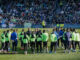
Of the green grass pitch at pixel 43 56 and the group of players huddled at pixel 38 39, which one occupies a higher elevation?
the group of players huddled at pixel 38 39

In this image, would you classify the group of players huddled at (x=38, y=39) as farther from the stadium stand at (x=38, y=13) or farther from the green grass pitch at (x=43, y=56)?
the stadium stand at (x=38, y=13)

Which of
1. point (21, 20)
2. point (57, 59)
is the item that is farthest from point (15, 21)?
point (57, 59)

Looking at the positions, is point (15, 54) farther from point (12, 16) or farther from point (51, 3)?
point (51, 3)

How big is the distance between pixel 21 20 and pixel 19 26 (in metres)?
2.05

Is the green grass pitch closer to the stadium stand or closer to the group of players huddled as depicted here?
the group of players huddled

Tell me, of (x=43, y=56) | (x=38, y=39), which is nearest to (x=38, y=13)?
(x=38, y=39)

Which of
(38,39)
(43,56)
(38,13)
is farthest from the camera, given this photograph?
(38,13)

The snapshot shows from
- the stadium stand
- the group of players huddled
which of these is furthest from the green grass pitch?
the stadium stand

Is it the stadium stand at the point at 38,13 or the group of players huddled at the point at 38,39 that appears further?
the stadium stand at the point at 38,13

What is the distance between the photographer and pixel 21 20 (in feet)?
132

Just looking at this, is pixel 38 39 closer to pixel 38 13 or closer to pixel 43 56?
pixel 43 56

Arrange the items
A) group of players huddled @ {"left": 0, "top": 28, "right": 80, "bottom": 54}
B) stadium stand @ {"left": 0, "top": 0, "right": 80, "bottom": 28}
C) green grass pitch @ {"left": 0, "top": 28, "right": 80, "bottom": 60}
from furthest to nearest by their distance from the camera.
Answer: stadium stand @ {"left": 0, "top": 0, "right": 80, "bottom": 28} → group of players huddled @ {"left": 0, "top": 28, "right": 80, "bottom": 54} → green grass pitch @ {"left": 0, "top": 28, "right": 80, "bottom": 60}

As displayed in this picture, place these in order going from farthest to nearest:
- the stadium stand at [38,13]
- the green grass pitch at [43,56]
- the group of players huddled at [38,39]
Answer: the stadium stand at [38,13] < the group of players huddled at [38,39] < the green grass pitch at [43,56]

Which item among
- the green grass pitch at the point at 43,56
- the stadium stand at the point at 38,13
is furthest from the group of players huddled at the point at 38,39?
the stadium stand at the point at 38,13
